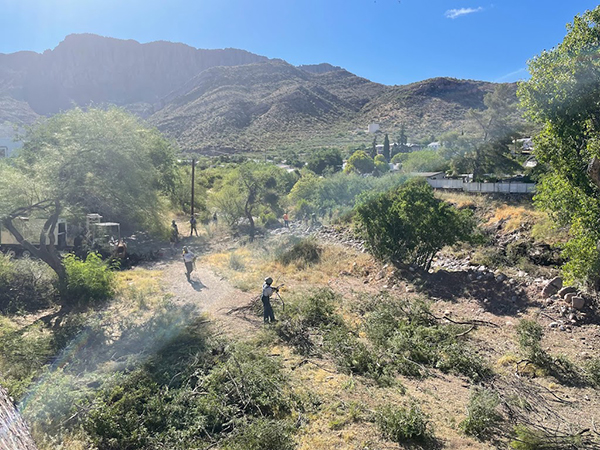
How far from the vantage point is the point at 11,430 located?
3.83 meters

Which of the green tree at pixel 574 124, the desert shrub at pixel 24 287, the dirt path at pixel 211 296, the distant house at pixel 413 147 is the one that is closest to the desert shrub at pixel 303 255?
the dirt path at pixel 211 296

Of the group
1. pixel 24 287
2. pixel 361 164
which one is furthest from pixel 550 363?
pixel 361 164

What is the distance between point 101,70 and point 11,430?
177781mm

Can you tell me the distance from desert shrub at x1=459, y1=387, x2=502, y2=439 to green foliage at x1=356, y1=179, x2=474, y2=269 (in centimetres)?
868

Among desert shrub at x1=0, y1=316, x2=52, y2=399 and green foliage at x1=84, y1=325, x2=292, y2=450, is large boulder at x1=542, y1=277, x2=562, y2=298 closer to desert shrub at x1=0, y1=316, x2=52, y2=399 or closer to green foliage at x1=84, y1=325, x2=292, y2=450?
green foliage at x1=84, y1=325, x2=292, y2=450

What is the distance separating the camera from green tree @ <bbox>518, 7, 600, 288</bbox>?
23.4 ft

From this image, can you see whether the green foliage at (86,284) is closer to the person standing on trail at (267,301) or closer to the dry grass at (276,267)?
the dry grass at (276,267)

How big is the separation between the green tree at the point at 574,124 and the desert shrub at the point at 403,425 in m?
5.47

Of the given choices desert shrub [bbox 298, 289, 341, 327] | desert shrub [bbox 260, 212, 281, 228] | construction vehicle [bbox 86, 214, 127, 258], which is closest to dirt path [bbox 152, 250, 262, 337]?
desert shrub [bbox 298, 289, 341, 327]

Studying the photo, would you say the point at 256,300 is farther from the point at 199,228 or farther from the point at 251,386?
the point at 199,228

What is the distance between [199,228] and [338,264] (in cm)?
1405

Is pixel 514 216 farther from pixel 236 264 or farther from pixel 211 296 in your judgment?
pixel 211 296

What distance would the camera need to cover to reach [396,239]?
14531mm

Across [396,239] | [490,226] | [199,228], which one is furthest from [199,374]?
[199,228]
